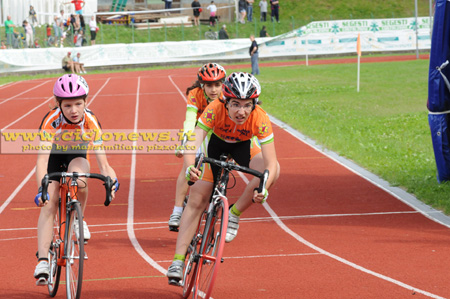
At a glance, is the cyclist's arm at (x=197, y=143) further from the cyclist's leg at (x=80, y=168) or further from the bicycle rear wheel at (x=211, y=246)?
the cyclist's leg at (x=80, y=168)

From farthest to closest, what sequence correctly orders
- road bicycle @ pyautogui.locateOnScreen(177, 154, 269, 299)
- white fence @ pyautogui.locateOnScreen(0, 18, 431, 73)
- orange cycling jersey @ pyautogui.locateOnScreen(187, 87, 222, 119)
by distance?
white fence @ pyautogui.locateOnScreen(0, 18, 431, 73) → orange cycling jersey @ pyautogui.locateOnScreen(187, 87, 222, 119) → road bicycle @ pyautogui.locateOnScreen(177, 154, 269, 299)

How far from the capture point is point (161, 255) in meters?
8.02

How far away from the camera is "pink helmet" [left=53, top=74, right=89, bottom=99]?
587 cm

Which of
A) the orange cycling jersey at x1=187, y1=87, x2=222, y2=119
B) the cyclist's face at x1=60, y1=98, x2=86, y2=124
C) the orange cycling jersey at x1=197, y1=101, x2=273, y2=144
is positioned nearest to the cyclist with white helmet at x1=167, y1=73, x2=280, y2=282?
the orange cycling jersey at x1=197, y1=101, x2=273, y2=144

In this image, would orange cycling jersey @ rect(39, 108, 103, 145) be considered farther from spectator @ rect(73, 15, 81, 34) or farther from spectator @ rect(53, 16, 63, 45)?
spectator @ rect(73, 15, 81, 34)

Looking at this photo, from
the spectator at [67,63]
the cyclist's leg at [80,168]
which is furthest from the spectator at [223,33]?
the cyclist's leg at [80,168]

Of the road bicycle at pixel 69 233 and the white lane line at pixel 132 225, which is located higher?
the road bicycle at pixel 69 233

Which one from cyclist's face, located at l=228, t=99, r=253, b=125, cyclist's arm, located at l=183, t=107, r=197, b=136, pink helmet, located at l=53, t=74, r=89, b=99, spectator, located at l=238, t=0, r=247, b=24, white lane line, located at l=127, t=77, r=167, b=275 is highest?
spectator, located at l=238, t=0, r=247, b=24

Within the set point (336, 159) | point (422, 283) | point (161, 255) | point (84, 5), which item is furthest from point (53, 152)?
point (84, 5)

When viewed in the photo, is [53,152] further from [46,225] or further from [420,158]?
[420,158]

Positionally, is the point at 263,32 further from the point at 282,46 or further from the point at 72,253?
the point at 72,253

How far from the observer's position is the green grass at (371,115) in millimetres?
13023

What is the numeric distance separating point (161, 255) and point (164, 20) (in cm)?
4705

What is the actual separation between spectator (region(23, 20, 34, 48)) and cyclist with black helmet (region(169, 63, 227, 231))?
36908 mm
